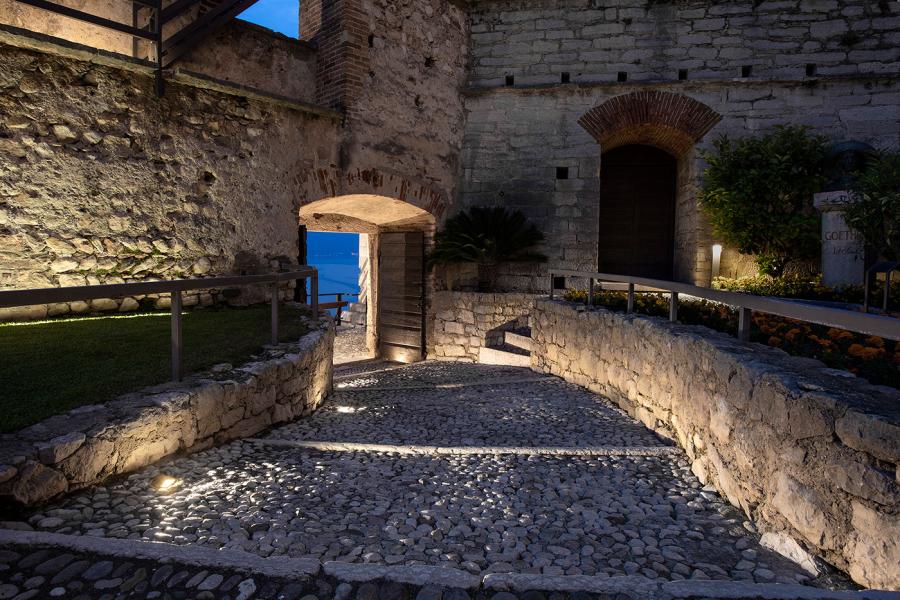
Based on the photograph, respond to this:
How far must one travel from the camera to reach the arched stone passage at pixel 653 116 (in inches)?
378

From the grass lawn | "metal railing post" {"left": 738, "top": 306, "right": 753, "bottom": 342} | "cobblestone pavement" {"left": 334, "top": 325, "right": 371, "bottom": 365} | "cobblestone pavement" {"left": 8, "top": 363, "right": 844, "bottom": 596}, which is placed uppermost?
"metal railing post" {"left": 738, "top": 306, "right": 753, "bottom": 342}

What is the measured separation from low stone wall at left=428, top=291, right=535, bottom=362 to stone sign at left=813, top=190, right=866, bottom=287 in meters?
4.30

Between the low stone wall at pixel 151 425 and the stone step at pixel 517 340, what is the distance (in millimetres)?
4944

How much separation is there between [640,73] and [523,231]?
3.63 m

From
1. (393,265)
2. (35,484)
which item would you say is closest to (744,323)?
(35,484)

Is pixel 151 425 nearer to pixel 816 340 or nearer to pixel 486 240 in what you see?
pixel 816 340

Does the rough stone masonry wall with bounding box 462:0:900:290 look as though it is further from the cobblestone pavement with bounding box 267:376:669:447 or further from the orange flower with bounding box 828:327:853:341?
the orange flower with bounding box 828:327:853:341

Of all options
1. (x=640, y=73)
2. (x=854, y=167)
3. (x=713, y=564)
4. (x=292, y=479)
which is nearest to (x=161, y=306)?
(x=292, y=479)

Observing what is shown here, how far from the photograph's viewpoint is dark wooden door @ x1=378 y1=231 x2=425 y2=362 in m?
10.4

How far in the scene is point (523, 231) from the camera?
32.2 ft

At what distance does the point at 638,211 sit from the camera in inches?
470

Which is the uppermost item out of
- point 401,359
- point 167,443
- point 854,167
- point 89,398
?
point 854,167

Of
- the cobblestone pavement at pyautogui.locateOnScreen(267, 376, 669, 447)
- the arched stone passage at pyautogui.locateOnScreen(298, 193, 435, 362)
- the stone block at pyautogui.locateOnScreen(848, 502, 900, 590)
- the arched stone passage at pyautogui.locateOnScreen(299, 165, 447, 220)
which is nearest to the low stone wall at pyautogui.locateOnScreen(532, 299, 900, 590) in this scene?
the stone block at pyautogui.locateOnScreen(848, 502, 900, 590)

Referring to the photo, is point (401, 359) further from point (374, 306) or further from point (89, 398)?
point (89, 398)
